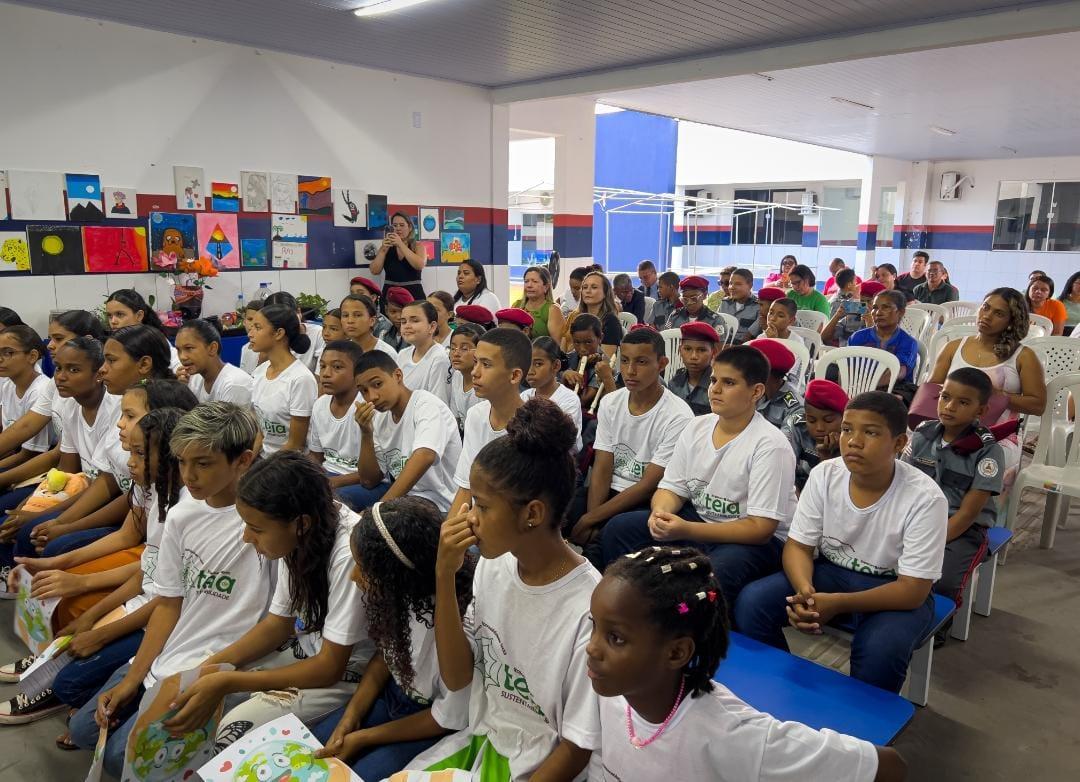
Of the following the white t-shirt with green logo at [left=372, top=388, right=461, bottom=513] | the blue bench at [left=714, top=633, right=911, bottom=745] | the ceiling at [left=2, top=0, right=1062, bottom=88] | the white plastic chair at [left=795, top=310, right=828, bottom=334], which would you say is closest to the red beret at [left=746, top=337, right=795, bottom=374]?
the white t-shirt with green logo at [left=372, top=388, right=461, bottom=513]

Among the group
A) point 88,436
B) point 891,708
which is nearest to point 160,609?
point 88,436

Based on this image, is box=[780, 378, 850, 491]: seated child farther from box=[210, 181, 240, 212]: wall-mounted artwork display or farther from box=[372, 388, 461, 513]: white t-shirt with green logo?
box=[210, 181, 240, 212]: wall-mounted artwork display

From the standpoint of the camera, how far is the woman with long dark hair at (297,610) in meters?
1.82

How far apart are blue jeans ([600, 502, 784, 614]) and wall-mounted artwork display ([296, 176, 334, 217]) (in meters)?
4.61

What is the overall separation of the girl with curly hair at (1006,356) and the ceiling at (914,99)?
288 cm

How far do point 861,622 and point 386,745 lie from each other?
140 centimetres

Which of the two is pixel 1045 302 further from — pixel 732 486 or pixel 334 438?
pixel 334 438

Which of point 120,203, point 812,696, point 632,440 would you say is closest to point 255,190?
point 120,203

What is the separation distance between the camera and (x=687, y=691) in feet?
4.29

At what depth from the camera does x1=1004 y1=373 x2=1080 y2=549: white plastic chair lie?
11.3 ft

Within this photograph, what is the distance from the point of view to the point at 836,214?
17.6 m

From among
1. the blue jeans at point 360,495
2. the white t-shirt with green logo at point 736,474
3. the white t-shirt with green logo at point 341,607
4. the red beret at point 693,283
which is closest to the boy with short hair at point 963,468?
the white t-shirt with green logo at point 736,474

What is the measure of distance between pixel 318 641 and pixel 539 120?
24.5ft

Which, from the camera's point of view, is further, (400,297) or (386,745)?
(400,297)
